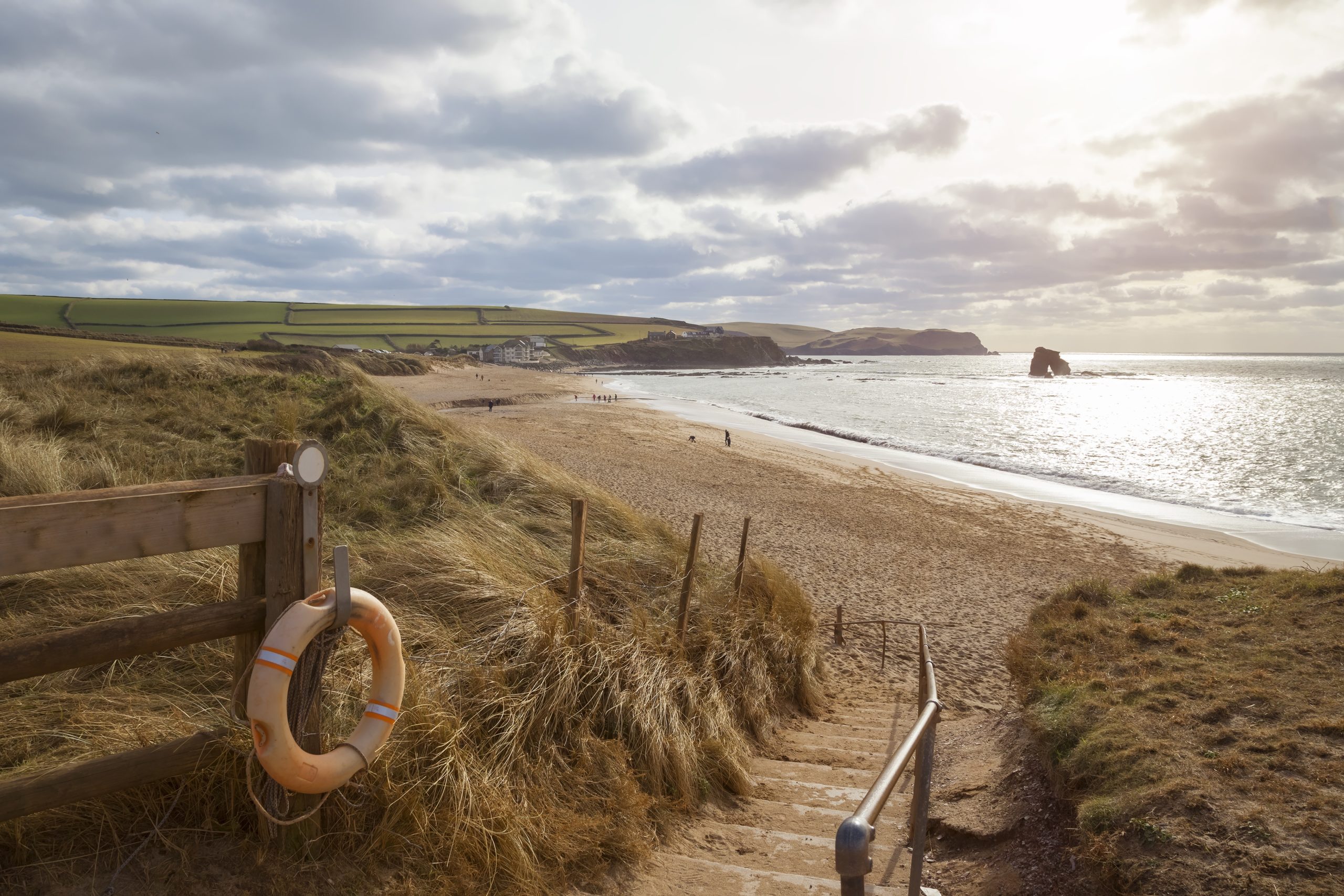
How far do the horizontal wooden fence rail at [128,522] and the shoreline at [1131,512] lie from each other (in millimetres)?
17476

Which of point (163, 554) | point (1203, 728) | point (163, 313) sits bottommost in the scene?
point (1203, 728)

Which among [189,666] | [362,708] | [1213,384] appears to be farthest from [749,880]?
[1213,384]

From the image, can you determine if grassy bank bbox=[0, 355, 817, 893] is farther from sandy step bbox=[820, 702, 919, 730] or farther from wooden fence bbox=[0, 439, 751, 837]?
sandy step bbox=[820, 702, 919, 730]

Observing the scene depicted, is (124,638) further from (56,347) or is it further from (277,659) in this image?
(56,347)

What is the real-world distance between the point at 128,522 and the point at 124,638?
402mm

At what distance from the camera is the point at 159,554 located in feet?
8.38

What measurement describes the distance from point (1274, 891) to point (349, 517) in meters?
7.38

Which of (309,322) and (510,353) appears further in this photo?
(309,322)

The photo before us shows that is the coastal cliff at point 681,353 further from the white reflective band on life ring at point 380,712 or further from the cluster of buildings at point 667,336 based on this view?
the white reflective band on life ring at point 380,712

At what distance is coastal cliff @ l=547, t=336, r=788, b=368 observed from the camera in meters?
137

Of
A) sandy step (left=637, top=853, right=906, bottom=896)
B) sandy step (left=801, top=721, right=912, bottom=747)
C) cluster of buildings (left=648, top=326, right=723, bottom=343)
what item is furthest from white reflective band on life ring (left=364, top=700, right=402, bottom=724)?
cluster of buildings (left=648, top=326, right=723, bottom=343)

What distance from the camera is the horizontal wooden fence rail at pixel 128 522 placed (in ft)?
7.45

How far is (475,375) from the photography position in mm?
69188

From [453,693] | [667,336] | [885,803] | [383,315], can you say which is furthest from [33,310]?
[885,803]
